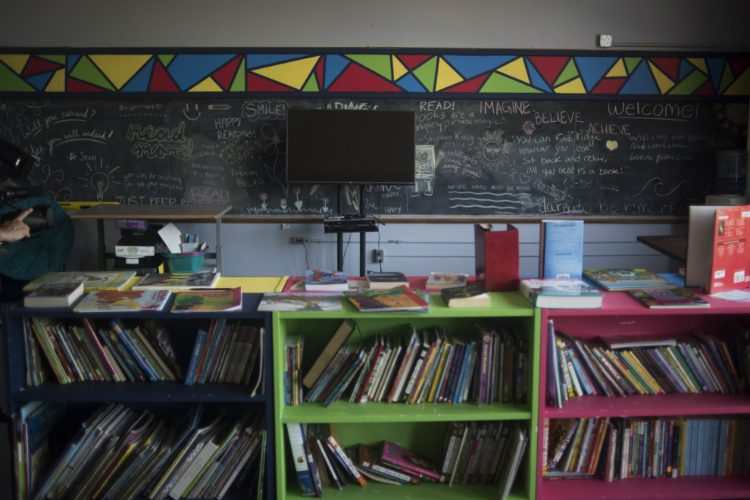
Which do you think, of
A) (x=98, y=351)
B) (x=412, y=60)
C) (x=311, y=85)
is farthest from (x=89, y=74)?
(x=98, y=351)

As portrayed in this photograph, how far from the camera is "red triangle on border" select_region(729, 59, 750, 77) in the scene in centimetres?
435

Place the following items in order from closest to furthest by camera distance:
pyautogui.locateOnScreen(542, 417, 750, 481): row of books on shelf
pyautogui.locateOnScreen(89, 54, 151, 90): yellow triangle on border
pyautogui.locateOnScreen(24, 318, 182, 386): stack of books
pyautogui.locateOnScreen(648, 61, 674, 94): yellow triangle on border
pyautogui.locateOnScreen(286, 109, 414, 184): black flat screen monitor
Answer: pyautogui.locateOnScreen(24, 318, 182, 386): stack of books → pyautogui.locateOnScreen(542, 417, 750, 481): row of books on shelf → pyautogui.locateOnScreen(286, 109, 414, 184): black flat screen monitor → pyautogui.locateOnScreen(89, 54, 151, 90): yellow triangle on border → pyautogui.locateOnScreen(648, 61, 674, 94): yellow triangle on border

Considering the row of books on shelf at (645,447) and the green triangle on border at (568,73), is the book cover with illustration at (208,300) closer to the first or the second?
the row of books on shelf at (645,447)

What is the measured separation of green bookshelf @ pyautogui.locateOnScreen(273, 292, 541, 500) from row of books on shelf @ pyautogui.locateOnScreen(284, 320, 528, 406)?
3cm

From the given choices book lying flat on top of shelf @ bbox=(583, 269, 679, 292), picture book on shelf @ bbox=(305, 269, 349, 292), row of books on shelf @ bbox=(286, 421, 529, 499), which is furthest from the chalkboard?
row of books on shelf @ bbox=(286, 421, 529, 499)

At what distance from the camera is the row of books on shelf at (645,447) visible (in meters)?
1.96

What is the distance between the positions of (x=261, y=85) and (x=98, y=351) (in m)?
2.93

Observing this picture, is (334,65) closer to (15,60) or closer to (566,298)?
(15,60)

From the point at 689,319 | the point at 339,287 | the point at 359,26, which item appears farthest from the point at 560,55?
the point at 339,287

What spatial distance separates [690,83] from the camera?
4.36 m

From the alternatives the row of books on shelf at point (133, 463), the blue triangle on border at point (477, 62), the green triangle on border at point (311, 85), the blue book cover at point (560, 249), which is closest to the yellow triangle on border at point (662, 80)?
the blue triangle on border at point (477, 62)

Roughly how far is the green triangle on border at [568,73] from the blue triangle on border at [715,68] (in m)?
1.09

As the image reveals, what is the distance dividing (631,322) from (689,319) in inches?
9.4

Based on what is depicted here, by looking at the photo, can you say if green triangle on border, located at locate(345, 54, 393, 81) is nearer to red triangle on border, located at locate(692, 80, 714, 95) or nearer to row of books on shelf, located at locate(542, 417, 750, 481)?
red triangle on border, located at locate(692, 80, 714, 95)
